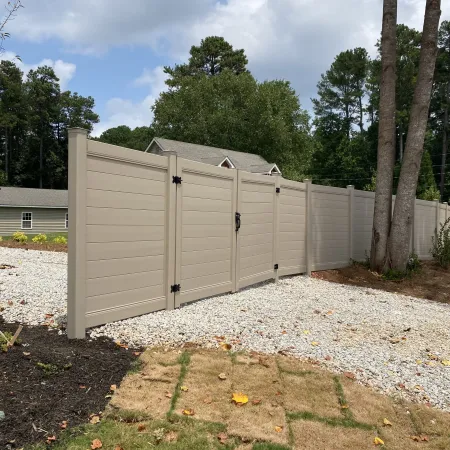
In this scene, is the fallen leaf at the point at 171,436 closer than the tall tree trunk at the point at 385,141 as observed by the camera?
Yes

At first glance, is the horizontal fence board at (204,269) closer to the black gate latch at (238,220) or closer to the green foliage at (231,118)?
the black gate latch at (238,220)

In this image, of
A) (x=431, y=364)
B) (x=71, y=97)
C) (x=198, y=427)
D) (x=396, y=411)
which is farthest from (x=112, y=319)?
(x=71, y=97)

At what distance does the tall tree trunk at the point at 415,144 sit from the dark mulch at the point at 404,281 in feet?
1.44

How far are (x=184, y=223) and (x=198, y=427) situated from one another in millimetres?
3025

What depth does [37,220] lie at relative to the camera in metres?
28.9

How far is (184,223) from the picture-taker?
5379 millimetres

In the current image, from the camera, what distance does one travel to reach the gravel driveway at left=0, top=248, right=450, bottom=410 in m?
3.88

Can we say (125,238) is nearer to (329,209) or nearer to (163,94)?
(329,209)

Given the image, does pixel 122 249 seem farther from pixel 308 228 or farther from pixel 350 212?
pixel 350 212

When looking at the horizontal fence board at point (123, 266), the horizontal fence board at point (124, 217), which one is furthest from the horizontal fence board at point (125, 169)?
the horizontal fence board at point (123, 266)

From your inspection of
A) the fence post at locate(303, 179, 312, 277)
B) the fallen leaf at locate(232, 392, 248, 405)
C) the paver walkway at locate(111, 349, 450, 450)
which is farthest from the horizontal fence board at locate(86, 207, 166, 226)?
the fence post at locate(303, 179, 312, 277)

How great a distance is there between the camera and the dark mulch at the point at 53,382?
8.15 ft

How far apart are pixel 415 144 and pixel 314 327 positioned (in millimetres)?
5407

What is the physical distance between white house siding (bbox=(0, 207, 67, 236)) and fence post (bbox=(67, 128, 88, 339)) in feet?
87.7
